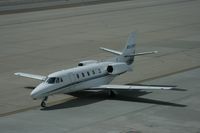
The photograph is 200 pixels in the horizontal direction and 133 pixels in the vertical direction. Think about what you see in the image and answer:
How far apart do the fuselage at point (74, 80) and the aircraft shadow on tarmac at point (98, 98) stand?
772 millimetres

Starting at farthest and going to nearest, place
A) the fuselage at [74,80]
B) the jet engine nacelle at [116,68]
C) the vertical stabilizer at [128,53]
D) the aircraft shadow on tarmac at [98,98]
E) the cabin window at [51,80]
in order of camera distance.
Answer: the vertical stabilizer at [128,53] → the jet engine nacelle at [116,68] → the aircraft shadow on tarmac at [98,98] → the cabin window at [51,80] → the fuselage at [74,80]

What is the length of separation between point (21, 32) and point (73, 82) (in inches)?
1417

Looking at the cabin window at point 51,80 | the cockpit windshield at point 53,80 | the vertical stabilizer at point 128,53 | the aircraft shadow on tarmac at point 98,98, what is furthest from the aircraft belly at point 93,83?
the vertical stabilizer at point 128,53

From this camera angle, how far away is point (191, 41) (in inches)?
2384

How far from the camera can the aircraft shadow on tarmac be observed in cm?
3415

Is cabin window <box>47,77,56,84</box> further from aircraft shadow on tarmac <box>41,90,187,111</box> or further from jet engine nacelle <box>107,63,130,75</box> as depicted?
jet engine nacelle <box>107,63,130,75</box>

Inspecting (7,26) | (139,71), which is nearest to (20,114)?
(139,71)

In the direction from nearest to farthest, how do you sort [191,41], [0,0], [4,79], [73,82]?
[73,82]
[4,79]
[191,41]
[0,0]

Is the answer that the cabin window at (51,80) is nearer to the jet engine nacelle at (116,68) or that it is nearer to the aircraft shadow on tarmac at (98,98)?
the aircraft shadow on tarmac at (98,98)

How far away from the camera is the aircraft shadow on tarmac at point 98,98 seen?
3415cm

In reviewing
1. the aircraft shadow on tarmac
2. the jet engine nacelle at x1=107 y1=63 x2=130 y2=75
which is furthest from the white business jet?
the aircraft shadow on tarmac

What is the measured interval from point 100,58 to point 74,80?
1625 centimetres

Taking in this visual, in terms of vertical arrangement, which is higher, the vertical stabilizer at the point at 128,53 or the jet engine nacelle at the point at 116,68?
the vertical stabilizer at the point at 128,53

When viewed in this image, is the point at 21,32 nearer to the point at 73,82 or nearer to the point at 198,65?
the point at 198,65
